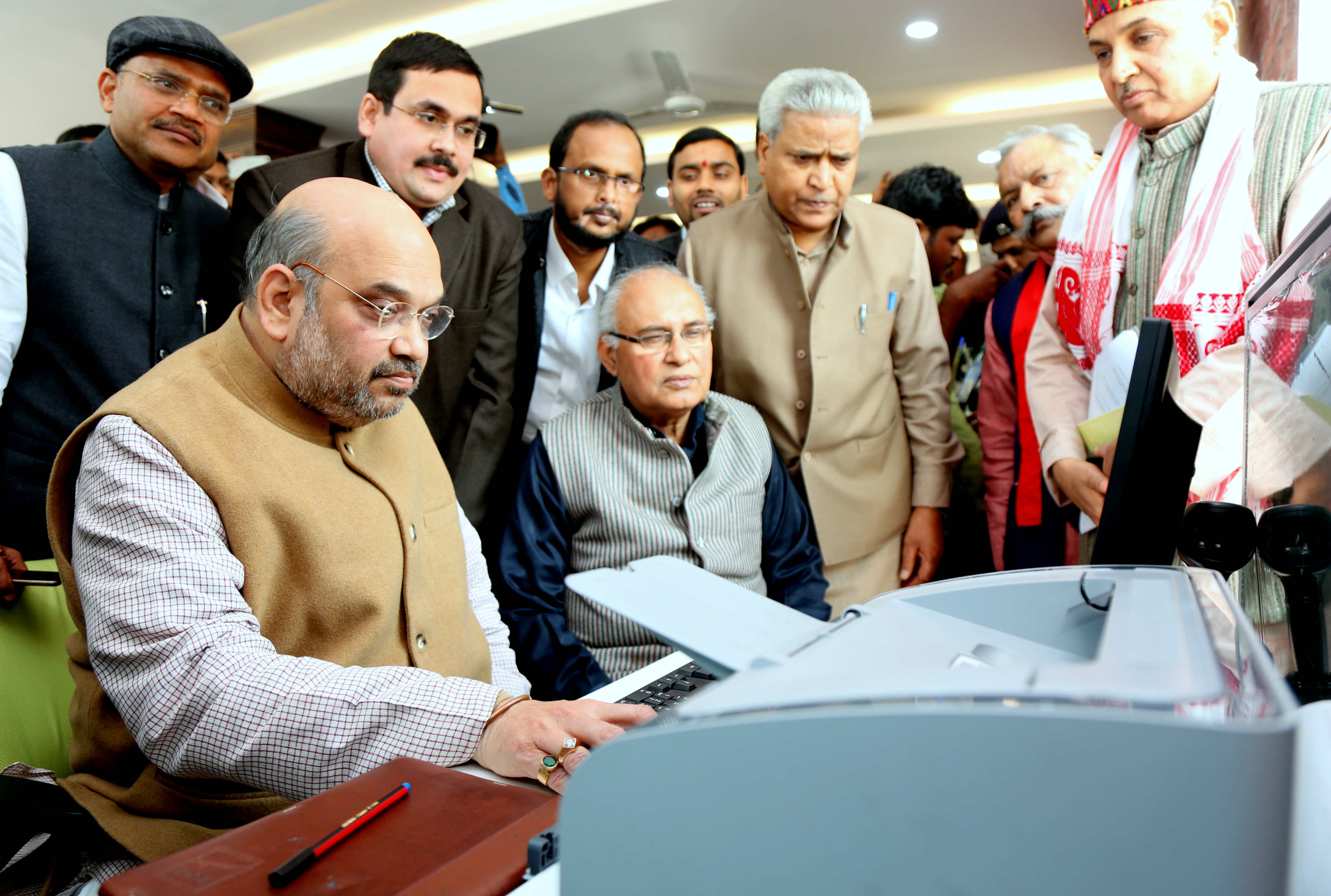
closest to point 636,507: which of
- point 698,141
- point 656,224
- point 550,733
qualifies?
point 550,733

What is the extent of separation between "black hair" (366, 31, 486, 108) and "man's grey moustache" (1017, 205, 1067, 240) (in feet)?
4.90

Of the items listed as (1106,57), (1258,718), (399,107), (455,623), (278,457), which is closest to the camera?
(1258,718)

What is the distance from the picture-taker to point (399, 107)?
6.68 ft

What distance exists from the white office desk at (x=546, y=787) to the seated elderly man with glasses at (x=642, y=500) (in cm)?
38

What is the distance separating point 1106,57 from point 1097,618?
4.75 ft

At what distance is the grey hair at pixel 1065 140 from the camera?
2457 mm

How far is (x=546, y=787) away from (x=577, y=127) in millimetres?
1956

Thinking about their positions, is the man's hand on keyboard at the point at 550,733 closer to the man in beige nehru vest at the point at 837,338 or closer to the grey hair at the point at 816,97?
the man in beige nehru vest at the point at 837,338

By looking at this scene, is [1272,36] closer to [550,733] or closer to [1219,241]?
[1219,241]

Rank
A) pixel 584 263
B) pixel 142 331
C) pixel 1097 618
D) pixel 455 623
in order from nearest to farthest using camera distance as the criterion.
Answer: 1. pixel 1097 618
2. pixel 455 623
3. pixel 142 331
4. pixel 584 263

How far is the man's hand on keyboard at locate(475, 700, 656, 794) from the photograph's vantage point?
0.90m

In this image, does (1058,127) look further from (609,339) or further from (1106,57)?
(609,339)

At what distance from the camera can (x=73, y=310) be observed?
69.6 inches

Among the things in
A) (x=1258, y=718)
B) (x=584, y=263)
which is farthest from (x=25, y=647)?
(x=584, y=263)
